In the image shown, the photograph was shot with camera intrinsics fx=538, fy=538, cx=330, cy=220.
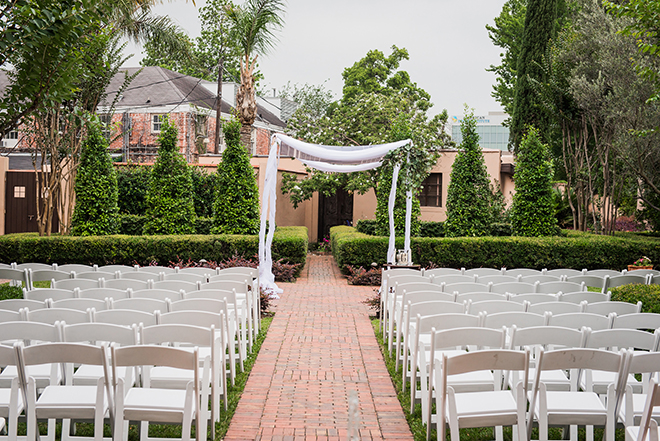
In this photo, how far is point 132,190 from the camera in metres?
16.8

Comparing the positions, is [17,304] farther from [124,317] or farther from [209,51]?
[209,51]

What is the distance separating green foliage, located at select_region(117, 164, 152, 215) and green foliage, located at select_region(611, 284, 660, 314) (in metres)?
13.7

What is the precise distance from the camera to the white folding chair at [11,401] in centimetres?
333

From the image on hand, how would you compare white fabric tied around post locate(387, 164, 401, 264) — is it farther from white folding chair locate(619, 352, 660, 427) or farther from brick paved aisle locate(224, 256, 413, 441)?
white folding chair locate(619, 352, 660, 427)

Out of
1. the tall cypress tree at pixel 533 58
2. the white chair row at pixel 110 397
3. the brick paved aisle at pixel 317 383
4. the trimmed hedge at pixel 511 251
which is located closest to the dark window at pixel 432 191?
the tall cypress tree at pixel 533 58

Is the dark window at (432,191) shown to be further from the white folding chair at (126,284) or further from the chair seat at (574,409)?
the chair seat at (574,409)

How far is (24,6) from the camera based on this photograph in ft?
17.6

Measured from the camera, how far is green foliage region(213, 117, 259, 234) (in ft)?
42.1

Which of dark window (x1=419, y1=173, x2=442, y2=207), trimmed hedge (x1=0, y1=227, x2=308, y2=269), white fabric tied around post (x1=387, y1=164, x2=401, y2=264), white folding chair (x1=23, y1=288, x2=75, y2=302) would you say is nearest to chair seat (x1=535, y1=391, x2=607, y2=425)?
white folding chair (x1=23, y1=288, x2=75, y2=302)

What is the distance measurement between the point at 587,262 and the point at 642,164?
2.54 metres

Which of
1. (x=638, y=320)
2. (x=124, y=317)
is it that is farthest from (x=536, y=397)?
(x=124, y=317)

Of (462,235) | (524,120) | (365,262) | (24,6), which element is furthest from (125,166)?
(524,120)

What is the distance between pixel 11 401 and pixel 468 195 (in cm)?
1166

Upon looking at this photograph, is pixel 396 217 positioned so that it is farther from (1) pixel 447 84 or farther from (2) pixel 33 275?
(1) pixel 447 84
